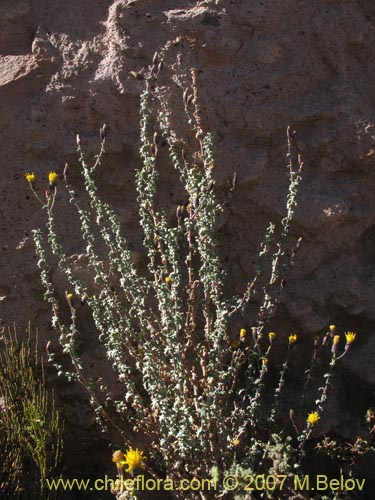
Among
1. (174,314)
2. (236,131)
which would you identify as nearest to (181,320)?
(174,314)

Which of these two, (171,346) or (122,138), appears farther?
(122,138)

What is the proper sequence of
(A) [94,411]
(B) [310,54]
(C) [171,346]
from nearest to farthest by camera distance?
(C) [171,346] < (A) [94,411] < (B) [310,54]

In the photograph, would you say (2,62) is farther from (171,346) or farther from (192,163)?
(171,346)

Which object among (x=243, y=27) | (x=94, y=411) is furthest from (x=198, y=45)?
(x=94, y=411)

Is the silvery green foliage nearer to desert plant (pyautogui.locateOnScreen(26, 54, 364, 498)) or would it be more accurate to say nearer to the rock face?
desert plant (pyautogui.locateOnScreen(26, 54, 364, 498))

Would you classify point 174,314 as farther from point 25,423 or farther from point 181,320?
point 25,423

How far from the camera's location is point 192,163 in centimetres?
328

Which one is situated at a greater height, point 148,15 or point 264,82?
point 148,15

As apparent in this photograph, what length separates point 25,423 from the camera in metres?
3.07

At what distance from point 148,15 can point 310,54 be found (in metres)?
0.73

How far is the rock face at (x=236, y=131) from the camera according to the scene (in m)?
3.28

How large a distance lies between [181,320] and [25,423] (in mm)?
784

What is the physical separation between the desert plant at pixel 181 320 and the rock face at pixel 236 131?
0.30 feet

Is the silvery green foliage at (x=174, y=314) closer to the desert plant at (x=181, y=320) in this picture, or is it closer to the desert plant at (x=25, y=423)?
the desert plant at (x=181, y=320)
